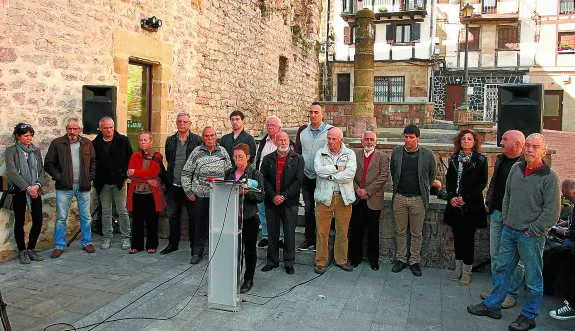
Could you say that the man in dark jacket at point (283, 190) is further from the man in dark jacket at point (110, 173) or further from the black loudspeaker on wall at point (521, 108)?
the black loudspeaker on wall at point (521, 108)

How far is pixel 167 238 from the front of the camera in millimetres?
7051

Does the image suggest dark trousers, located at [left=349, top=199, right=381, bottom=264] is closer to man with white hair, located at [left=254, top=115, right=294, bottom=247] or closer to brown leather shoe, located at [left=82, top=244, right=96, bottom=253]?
man with white hair, located at [left=254, top=115, right=294, bottom=247]

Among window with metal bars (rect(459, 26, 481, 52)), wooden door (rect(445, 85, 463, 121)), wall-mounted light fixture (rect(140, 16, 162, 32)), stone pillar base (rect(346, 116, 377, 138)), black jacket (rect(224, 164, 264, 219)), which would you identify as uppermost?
window with metal bars (rect(459, 26, 481, 52))

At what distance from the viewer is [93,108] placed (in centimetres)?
653

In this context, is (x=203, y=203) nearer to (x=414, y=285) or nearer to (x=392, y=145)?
(x=414, y=285)

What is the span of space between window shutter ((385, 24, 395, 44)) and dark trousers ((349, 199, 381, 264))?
77.1 feet

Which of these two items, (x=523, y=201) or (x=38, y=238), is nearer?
(x=523, y=201)

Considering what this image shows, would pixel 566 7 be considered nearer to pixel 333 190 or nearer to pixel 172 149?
pixel 333 190

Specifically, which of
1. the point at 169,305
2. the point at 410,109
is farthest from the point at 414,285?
the point at 410,109

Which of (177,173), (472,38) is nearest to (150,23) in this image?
(177,173)

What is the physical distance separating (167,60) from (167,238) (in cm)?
318

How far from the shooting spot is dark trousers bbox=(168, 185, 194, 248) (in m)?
6.35

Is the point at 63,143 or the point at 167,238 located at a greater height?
the point at 63,143

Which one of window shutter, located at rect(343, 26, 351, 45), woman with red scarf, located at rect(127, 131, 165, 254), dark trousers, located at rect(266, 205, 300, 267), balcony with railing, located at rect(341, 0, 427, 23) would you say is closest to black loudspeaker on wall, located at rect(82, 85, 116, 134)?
woman with red scarf, located at rect(127, 131, 165, 254)
